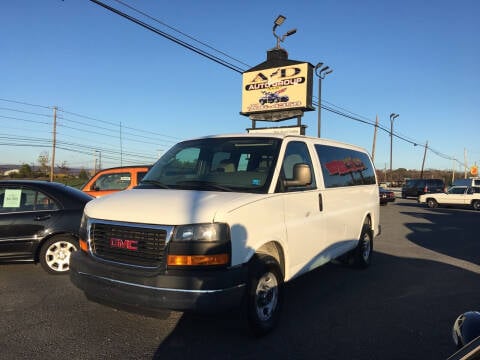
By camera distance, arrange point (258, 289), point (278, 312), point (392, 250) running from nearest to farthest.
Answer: point (258, 289) < point (278, 312) < point (392, 250)

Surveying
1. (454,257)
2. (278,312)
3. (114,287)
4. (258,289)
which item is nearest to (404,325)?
(278,312)

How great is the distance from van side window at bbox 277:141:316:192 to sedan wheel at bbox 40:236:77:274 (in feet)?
12.3

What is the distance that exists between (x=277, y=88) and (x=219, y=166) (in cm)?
1423

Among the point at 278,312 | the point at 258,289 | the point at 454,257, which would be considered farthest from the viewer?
the point at 454,257

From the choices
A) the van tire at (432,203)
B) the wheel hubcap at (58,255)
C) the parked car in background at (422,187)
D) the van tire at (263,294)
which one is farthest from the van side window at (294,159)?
the parked car in background at (422,187)

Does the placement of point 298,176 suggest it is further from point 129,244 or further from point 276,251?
point 129,244

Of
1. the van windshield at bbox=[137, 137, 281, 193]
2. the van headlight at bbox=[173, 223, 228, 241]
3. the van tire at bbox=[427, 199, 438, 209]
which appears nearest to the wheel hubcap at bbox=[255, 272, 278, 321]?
the van headlight at bbox=[173, 223, 228, 241]

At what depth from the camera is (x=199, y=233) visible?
11.1 ft

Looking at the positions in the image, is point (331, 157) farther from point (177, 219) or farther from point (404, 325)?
point (177, 219)

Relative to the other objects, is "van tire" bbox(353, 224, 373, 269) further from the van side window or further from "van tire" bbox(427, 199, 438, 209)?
"van tire" bbox(427, 199, 438, 209)

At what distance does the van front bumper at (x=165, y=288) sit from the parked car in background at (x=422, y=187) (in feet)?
106

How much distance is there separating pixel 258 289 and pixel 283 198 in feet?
3.35

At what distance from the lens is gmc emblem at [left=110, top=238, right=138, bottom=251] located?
11.8 feet

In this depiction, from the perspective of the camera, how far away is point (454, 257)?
8367 mm
